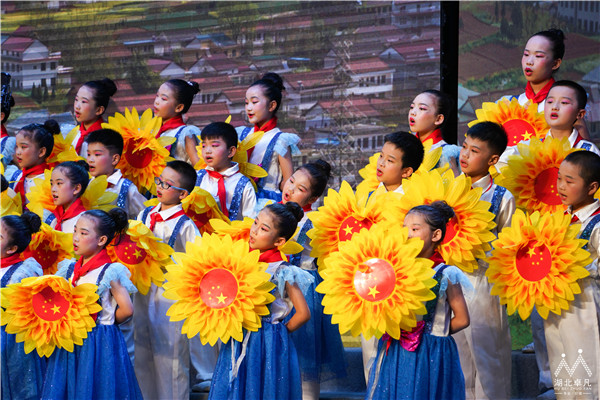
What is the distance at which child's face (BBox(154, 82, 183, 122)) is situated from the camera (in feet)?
17.8

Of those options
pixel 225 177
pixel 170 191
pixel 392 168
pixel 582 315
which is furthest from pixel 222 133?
pixel 582 315

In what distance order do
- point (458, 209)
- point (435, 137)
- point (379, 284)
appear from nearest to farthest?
point (379, 284), point (458, 209), point (435, 137)

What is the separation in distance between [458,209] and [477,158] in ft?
1.27

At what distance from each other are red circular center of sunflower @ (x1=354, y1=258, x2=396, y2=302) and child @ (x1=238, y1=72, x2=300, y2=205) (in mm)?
→ 1425

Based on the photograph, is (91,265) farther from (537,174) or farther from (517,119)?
(517,119)

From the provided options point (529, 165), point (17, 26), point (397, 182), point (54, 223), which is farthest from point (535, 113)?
point (17, 26)

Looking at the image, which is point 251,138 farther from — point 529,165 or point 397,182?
point 529,165

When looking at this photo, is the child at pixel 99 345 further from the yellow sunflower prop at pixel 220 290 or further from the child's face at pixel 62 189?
the child's face at pixel 62 189

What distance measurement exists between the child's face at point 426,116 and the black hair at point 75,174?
1594 millimetres

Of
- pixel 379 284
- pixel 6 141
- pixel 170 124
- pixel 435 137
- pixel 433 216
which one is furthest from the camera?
pixel 6 141

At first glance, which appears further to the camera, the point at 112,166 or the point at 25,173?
the point at 25,173

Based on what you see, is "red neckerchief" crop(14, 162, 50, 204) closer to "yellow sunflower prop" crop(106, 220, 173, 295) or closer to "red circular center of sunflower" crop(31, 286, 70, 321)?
"yellow sunflower prop" crop(106, 220, 173, 295)

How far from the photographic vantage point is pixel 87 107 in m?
5.50

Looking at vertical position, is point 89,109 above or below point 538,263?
above
